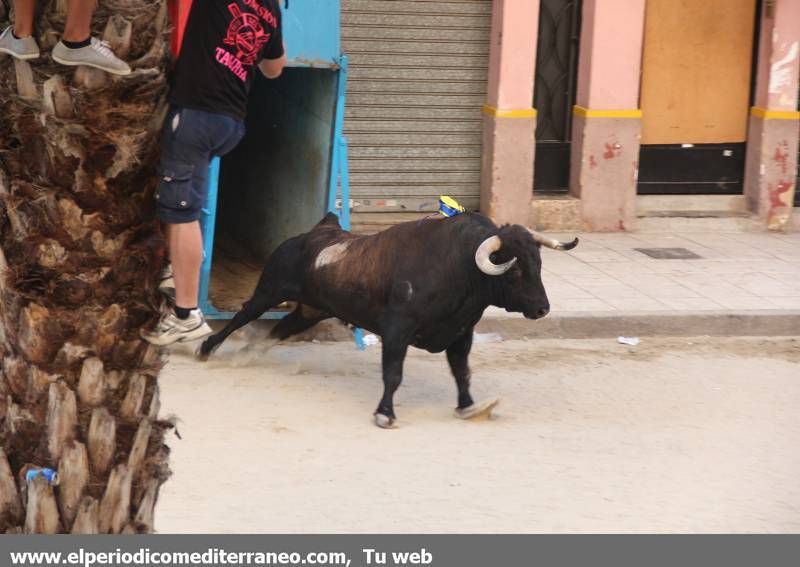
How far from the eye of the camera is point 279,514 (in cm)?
662

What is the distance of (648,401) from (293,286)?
228 cm

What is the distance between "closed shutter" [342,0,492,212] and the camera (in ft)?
43.8

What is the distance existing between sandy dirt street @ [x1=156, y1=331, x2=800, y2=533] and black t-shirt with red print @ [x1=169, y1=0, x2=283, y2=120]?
6.72ft

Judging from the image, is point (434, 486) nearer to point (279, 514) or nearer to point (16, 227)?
point (279, 514)

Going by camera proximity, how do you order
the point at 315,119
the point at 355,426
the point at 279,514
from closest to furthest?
the point at 279,514 < the point at 355,426 < the point at 315,119

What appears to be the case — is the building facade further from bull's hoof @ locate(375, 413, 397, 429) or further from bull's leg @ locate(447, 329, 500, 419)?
bull's hoof @ locate(375, 413, 397, 429)

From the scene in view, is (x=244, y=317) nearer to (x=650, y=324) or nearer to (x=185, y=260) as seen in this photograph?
(x=650, y=324)

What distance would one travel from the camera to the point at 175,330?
4652 millimetres

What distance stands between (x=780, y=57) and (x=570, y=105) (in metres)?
2.06

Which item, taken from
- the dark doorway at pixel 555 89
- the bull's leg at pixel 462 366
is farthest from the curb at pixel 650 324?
the dark doorway at pixel 555 89

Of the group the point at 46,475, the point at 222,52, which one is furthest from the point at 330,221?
the point at 46,475

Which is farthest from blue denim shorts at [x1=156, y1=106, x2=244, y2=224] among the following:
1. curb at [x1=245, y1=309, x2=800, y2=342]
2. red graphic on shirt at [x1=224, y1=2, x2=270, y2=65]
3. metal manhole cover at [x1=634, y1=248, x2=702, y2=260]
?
metal manhole cover at [x1=634, y1=248, x2=702, y2=260]

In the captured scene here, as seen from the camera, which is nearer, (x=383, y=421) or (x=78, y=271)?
(x=78, y=271)
